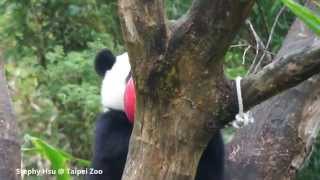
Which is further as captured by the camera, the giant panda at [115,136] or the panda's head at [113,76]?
the panda's head at [113,76]

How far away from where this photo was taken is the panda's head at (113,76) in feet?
8.82

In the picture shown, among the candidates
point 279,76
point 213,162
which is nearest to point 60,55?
point 213,162

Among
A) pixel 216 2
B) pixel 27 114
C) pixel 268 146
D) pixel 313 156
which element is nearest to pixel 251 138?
pixel 268 146

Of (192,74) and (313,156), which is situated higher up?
(192,74)

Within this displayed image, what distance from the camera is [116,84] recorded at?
9.00 feet

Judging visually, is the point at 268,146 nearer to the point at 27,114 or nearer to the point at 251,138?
the point at 251,138

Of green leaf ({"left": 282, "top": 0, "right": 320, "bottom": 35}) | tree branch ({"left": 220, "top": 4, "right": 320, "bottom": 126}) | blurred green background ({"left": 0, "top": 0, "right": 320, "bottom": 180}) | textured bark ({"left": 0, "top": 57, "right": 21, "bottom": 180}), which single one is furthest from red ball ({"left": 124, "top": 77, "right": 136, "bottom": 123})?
blurred green background ({"left": 0, "top": 0, "right": 320, "bottom": 180})

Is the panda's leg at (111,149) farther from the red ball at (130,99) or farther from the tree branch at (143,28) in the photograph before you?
the tree branch at (143,28)

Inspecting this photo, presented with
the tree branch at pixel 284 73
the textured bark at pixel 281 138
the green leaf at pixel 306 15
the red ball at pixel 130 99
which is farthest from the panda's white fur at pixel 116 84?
the green leaf at pixel 306 15

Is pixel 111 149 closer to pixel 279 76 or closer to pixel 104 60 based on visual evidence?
pixel 104 60

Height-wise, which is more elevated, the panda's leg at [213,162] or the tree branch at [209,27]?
the tree branch at [209,27]

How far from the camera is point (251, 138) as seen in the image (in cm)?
238

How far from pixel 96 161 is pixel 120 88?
0.32 meters

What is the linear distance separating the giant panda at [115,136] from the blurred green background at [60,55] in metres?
1.01
